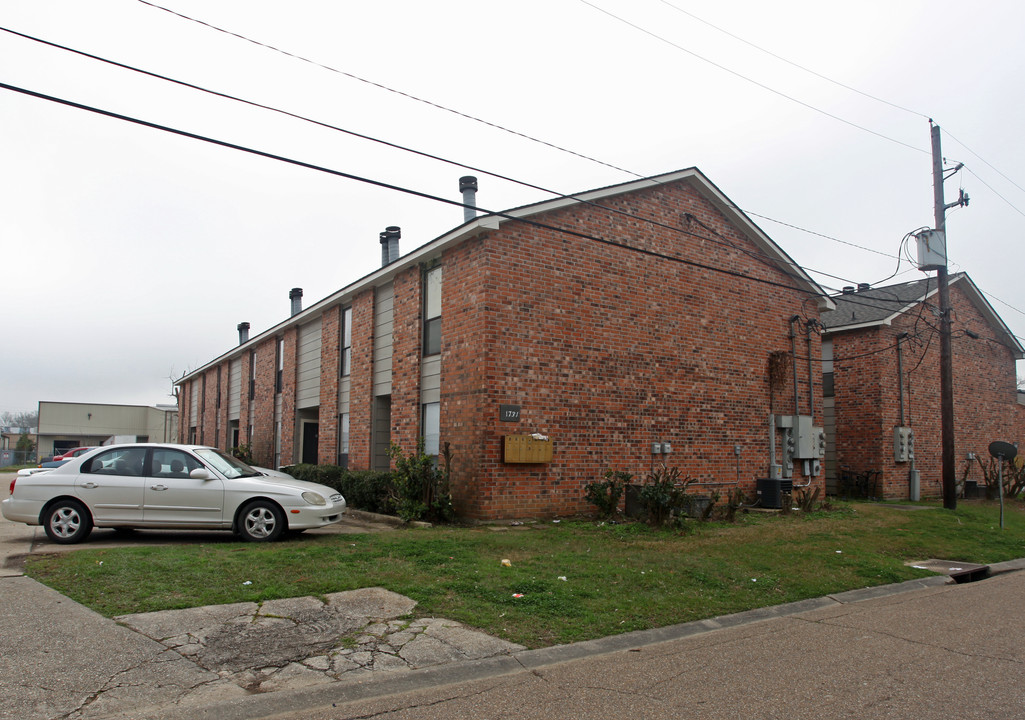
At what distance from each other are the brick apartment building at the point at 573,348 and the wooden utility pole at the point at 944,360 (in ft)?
8.91

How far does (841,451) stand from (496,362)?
13354mm

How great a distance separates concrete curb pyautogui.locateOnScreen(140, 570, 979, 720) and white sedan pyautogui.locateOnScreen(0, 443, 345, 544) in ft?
17.8

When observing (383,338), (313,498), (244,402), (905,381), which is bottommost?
(313,498)

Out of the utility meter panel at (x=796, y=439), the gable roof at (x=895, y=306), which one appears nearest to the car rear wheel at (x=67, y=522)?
the utility meter panel at (x=796, y=439)

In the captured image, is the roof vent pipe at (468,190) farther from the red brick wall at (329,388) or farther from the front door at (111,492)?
the front door at (111,492)

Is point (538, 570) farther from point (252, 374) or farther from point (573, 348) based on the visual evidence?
point (252, 374)

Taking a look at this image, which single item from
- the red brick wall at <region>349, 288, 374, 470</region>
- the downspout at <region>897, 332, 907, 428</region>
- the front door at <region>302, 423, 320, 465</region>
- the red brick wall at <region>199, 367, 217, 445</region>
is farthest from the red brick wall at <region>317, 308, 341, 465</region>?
the downspout at <region>897, 332, 907, 428</region>

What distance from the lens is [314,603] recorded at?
678 centimetres

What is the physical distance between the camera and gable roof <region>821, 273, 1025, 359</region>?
824 inches

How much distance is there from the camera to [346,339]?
19141mm

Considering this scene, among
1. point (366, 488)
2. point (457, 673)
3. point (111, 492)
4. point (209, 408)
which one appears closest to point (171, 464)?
point (111, 492)

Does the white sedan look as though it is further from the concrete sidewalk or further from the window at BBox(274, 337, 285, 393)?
the window at BBox(274, 337, 285, 393)

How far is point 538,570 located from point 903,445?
1618 cm

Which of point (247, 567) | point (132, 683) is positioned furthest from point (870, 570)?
point (132, 683)
